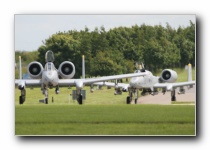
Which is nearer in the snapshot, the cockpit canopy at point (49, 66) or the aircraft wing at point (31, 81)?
the aircraft wing at point (31, 81)

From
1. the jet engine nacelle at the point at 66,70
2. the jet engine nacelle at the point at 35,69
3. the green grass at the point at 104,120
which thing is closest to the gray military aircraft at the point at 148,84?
the green grass at the point at 104,120

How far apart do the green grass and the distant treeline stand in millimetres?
739

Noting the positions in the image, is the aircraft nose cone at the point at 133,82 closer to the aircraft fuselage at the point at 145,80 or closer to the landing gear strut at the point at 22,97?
the aircraft fuselage at the point at 145,80

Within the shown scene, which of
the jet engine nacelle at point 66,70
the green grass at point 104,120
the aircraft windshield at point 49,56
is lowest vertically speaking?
the green grass at point 104,120

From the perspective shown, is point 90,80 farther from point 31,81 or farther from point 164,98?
point 164,98

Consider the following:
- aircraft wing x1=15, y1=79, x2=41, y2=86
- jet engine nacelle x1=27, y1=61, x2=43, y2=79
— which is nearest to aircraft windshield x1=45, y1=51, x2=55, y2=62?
jet engine nacelle x1=27, y1=61, x2=43, y2=79

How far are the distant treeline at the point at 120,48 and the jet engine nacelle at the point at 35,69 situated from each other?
0.28ft

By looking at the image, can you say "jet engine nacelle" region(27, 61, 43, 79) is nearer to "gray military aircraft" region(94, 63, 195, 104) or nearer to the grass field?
the grass field

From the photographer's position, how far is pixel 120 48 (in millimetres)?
48438

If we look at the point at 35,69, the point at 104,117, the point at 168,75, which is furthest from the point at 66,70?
the point at 168,75

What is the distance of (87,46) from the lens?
159 ft

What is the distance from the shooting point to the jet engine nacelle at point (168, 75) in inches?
1896
